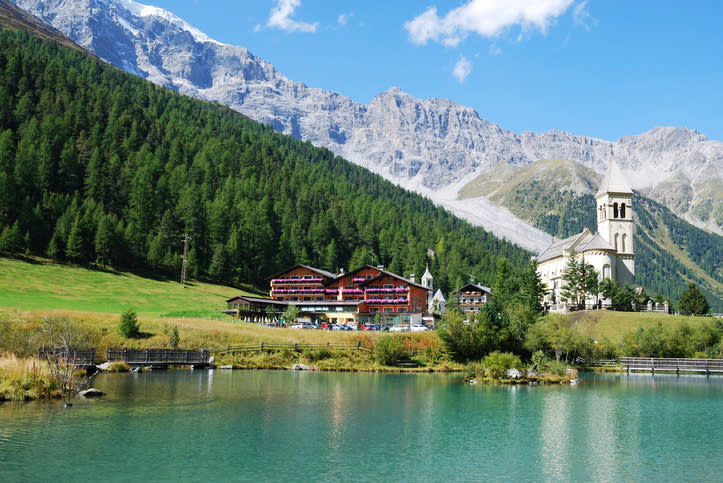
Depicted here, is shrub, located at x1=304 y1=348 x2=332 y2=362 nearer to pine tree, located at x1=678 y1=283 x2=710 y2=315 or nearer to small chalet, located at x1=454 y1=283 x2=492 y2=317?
small chalet, located at x1=454 y1=283 x2=492 y2=317

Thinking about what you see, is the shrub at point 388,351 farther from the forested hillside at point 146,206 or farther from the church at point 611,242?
the forested hillside at point 146,206

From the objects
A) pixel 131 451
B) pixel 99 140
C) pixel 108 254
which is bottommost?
pixel 131 451

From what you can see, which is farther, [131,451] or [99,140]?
[99,140]

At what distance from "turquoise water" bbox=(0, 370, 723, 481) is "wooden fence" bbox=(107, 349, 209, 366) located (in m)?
10.9

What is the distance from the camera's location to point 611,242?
12712 centimetres

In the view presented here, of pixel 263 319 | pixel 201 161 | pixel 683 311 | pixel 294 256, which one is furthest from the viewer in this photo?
pixel 201 161

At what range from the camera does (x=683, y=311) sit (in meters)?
118

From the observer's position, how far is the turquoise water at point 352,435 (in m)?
26.7

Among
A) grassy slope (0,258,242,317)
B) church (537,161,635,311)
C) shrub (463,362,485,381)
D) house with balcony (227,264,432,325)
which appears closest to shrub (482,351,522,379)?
shrub (463,362,485,381)

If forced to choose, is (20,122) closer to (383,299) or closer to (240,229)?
(240,229)

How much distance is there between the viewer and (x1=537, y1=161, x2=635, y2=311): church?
120688 mm

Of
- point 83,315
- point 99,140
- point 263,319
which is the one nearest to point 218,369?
point 83,315

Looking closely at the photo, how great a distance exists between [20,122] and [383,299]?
373ft

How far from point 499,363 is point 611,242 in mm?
70438
